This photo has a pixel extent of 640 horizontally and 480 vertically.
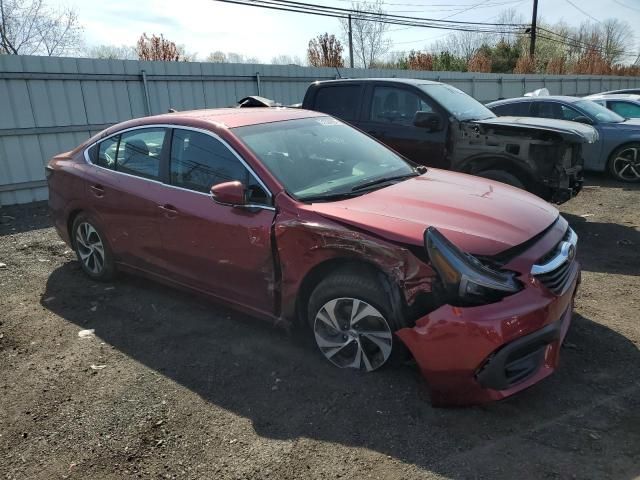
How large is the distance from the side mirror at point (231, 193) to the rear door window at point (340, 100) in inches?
164

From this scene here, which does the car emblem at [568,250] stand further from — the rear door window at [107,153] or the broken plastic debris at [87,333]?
the rear door window at [107,153]

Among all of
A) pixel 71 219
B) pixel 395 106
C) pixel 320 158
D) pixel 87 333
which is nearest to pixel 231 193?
pixel 320 158

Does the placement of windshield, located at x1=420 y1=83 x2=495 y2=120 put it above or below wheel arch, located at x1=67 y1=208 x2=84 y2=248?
above

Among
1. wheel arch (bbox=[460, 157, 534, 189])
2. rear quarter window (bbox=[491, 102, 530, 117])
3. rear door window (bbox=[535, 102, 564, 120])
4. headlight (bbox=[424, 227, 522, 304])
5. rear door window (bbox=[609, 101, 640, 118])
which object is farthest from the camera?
rear door window (bbox=[609, 101, 640, 118])

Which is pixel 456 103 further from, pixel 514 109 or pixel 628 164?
pixel 628 164

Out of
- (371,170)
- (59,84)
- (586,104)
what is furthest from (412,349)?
(586,104)

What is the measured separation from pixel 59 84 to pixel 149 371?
7109 millimetres

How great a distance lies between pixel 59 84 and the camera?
8781mm

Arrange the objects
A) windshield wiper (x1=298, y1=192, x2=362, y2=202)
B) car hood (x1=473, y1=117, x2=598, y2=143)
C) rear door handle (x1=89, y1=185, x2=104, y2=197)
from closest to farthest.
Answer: windshield wiper (x1=298, y1=192, x2=362, y2=202), rear door handle (x1=89, y1=185, x2=104, y2=197), car hood (x1=473, y1=117, x2=598, y2=143)

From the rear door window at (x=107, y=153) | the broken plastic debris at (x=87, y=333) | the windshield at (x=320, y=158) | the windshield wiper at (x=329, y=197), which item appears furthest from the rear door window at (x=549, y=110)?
the broken plastic debris at (x=87, y=333)

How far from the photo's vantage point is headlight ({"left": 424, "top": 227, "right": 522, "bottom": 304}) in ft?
8.96

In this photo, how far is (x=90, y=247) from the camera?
5.08 m

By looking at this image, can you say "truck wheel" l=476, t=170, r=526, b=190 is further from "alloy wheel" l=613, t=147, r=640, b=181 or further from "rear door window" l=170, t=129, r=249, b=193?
"alloy wheel" l=613, t=147, r=640, b=181

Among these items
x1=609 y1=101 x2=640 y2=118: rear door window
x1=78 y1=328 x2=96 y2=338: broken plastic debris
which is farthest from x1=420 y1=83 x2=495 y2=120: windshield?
x1=609 y1=101 x2=640 y2=118: rear door window
